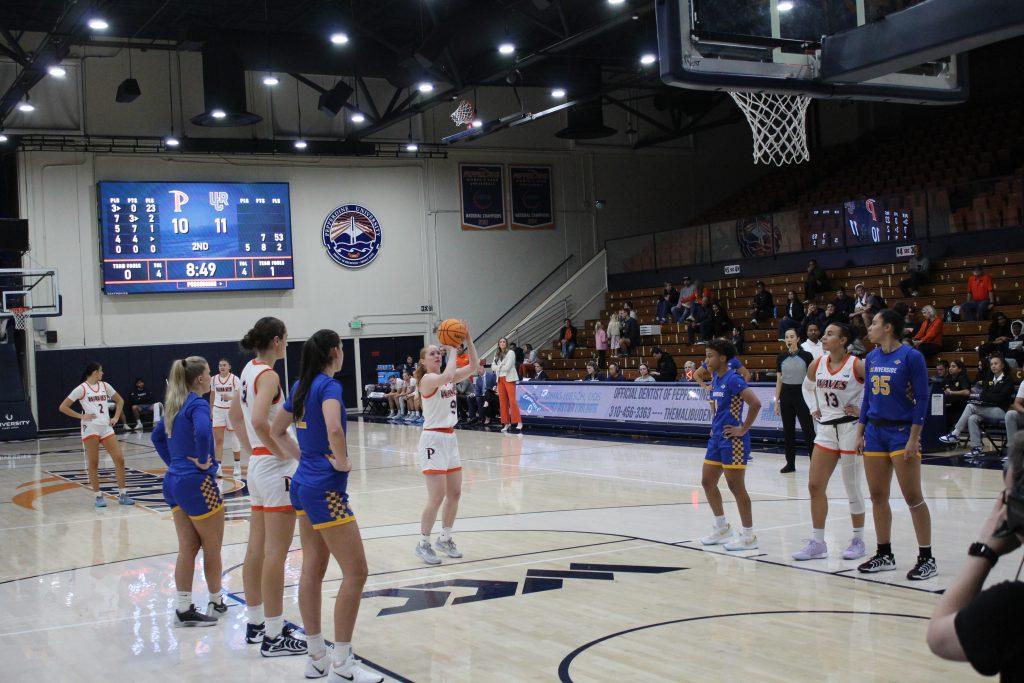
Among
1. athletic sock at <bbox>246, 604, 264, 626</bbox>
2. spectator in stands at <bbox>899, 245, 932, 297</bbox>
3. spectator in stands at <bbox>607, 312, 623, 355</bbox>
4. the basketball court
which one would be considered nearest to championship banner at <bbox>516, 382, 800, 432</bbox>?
spectator in stands at <bbox>607, 312, 623, 355</bbox>

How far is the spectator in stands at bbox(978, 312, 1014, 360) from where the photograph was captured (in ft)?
47.1

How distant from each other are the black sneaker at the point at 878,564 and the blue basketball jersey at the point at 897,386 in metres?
0.98

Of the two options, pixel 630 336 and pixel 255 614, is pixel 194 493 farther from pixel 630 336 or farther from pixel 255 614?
pixel 630 336

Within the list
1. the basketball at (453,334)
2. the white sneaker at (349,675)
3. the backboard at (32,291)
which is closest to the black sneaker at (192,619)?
the white sneaker at (349,675)

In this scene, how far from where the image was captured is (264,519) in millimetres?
5750

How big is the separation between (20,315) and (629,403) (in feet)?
42.7

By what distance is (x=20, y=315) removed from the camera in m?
21.2

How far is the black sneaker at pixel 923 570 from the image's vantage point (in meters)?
6.81

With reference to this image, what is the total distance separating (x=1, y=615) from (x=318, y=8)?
17.1 meters

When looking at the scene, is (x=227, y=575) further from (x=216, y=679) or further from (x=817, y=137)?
(x=817, y=137)

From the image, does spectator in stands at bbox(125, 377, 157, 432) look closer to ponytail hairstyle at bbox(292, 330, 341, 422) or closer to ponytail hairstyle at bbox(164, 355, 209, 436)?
ponytail hairstyle at bbox(164, 355, 209, 436)

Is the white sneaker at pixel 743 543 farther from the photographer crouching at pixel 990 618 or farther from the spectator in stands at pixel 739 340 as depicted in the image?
the spectator in stands at pixel 739 340

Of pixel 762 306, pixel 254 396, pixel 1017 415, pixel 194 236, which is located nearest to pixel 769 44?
pixel 254 396

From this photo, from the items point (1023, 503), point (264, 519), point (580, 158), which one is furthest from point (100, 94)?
point (1023, 503)
